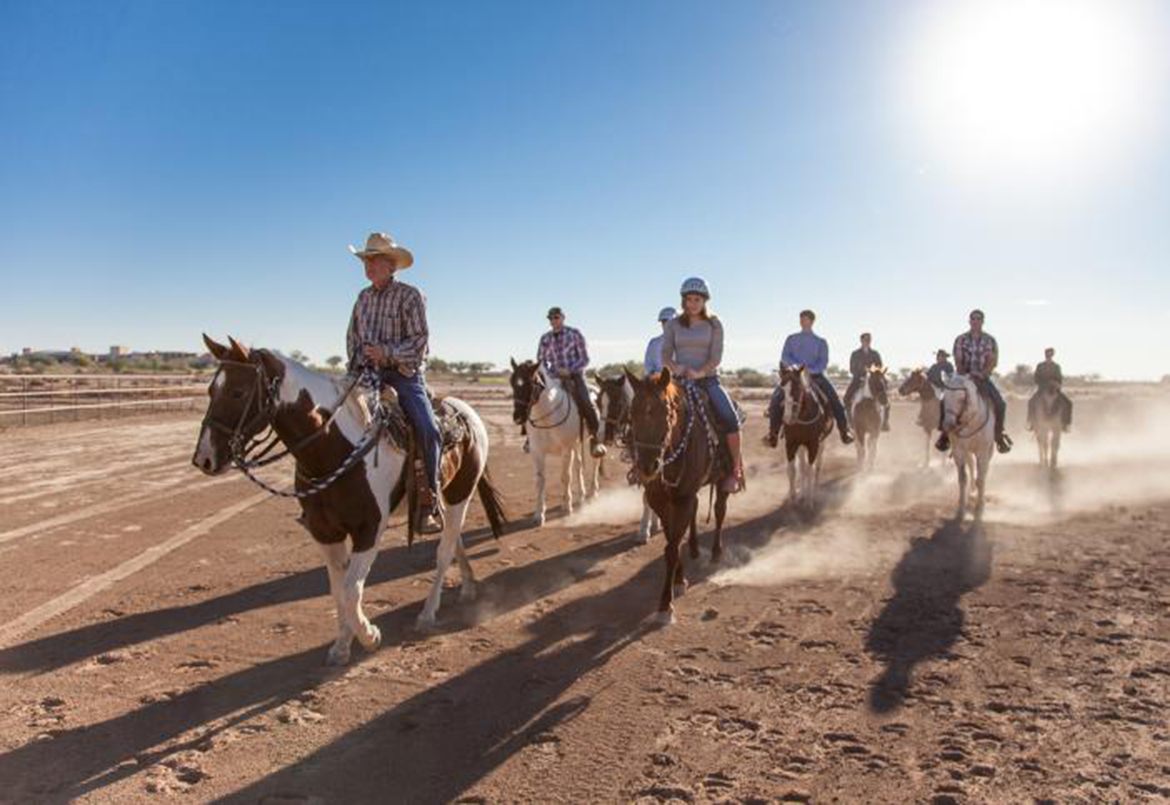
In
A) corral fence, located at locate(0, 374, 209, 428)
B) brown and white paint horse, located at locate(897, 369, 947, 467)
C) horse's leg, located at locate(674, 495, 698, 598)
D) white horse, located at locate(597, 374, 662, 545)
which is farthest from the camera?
corral fence, located at locate(0, 374, 209, 428)

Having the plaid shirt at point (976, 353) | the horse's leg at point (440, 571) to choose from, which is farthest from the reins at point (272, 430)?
the plaid shirt at point (976, 353)

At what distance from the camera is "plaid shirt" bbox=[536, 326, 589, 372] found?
12203 mm

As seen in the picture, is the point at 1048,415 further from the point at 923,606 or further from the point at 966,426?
the point at 923,606

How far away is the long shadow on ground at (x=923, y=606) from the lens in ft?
17.2

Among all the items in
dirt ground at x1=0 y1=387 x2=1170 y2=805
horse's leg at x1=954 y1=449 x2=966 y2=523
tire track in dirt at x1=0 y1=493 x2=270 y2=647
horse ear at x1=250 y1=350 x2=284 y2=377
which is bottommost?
dirt ground at x1=0 y1=387 x2=1170 y2=805

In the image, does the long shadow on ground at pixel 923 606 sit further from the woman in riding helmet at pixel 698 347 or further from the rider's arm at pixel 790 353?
the rider's arm at pixel 790 353

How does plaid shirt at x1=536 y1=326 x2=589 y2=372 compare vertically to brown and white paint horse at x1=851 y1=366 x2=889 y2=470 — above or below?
above

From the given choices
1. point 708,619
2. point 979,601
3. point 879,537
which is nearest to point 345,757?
point 708,619

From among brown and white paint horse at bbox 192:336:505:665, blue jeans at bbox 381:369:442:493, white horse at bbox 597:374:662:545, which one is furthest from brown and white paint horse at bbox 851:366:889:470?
brown and white paint horse at bbox 192:336:505:665

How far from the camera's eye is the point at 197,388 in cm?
3209

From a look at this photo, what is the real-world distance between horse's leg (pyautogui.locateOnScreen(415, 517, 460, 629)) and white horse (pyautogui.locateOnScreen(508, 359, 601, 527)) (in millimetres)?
3866

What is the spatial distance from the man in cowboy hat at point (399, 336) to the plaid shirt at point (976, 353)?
9.45 m

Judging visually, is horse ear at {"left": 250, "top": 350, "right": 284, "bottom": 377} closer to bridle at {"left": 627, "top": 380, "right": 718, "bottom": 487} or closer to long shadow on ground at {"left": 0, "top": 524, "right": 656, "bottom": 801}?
long shadow on ground at {"left": 0, "top": 524, "right": 656, "bottom": 801}

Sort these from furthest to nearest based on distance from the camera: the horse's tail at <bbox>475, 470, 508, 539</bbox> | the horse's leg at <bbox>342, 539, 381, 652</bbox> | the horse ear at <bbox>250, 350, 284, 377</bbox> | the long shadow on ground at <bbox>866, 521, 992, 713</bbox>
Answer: the horse's tail at <bbox>475, 470, 508, 539</bbox> → the long shadow on ground at <bbox>866, 521, 992, 713</bbox> → the horse's leg at <bbox>342, 539, 381, 652</bbox> → the horse ear at <bbox>250, 350, 284, 377</bbox>
